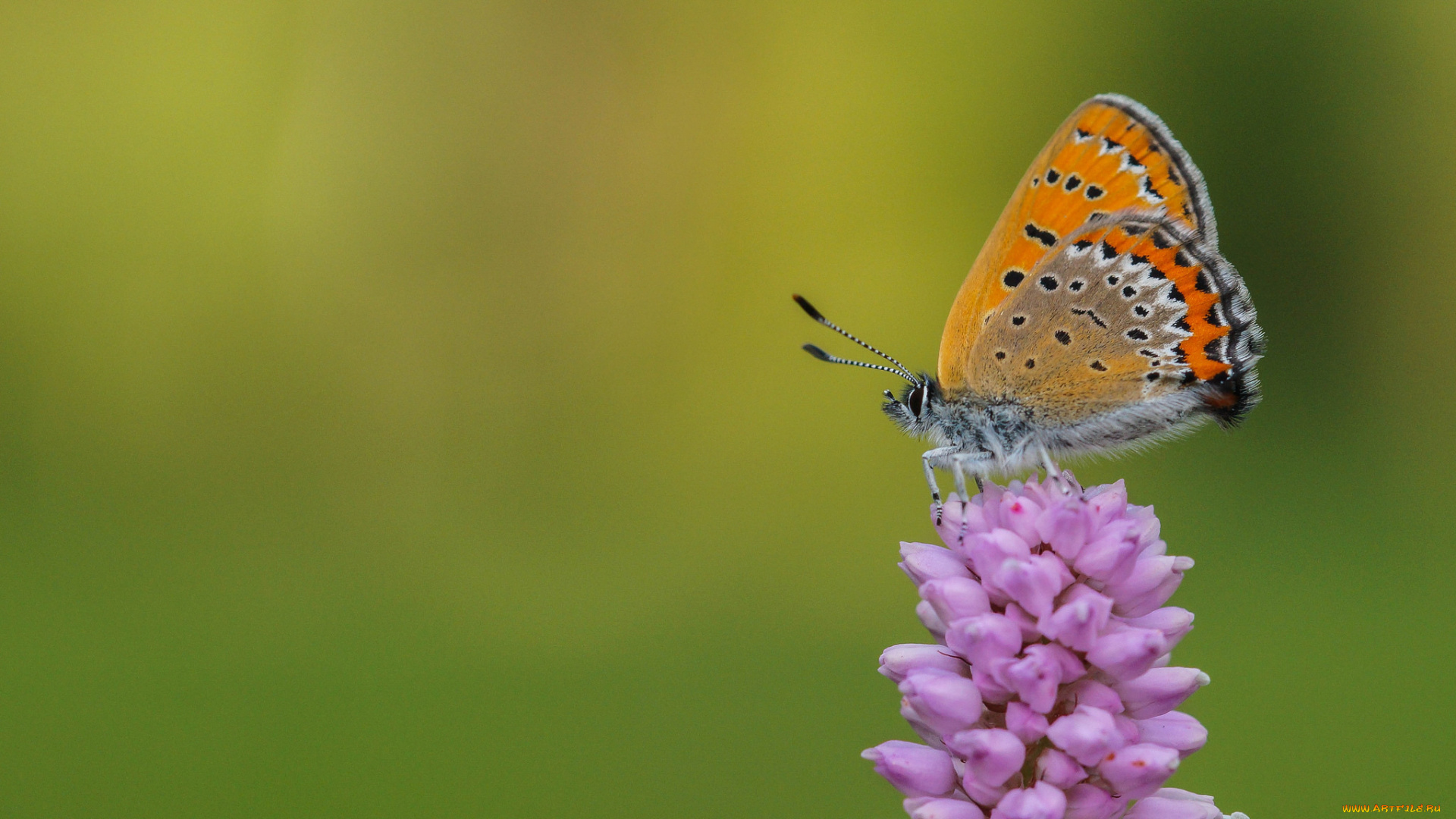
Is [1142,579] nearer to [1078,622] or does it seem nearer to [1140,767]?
[1078,622]

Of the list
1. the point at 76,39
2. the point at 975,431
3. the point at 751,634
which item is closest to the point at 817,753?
the point at 751,634

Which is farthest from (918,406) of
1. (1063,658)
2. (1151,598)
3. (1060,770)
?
(1060,770)

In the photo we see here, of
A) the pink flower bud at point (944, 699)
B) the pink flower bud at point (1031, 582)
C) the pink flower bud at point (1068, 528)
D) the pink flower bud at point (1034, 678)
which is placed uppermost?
the pink flower bud at point (1068, 528)

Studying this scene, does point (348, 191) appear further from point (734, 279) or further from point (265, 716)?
point (265, 716)

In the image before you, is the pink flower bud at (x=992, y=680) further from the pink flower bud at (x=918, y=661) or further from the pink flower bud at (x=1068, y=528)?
the pink flower bud at (x=1068, y=528)

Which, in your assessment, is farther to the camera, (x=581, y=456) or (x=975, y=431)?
(x=581, y=456)

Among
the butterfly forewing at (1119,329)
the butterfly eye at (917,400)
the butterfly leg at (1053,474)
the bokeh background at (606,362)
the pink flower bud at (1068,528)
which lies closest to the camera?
the pink flower bud at (1068,528)

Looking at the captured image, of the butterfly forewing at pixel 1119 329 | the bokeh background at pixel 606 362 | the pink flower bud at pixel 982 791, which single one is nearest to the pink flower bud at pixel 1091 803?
the pink flower bud at pixel 982 791
